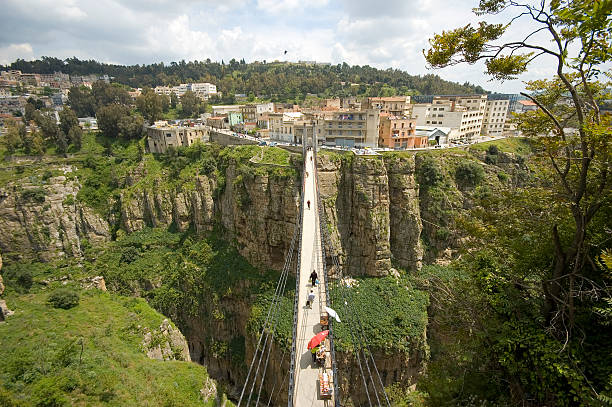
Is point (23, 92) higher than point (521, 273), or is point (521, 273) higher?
point (23, 92)

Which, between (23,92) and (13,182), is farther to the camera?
(23,92)

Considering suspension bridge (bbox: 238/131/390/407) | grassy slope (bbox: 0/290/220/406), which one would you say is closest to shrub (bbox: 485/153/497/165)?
suspension bridge (bbox: 238/131/390/407)

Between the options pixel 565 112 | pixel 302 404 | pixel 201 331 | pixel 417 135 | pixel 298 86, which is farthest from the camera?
pixel 298 86

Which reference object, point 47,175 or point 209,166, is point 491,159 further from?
point 47,175

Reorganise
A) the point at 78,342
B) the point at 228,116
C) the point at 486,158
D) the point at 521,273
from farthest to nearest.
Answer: the point at 228,116 < the point at 486,158 < the point at 78,342 < the point at 521,273

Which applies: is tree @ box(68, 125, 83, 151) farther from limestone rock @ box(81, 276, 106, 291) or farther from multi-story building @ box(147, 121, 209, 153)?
limestone rock @ box(81, 276, 106, 291)

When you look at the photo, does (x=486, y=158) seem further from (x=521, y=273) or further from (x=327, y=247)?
(x=521, y=273)

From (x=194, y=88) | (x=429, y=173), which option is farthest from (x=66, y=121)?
(x=429, y=173)

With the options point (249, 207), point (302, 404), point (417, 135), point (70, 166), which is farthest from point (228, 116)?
point (302, 404)
